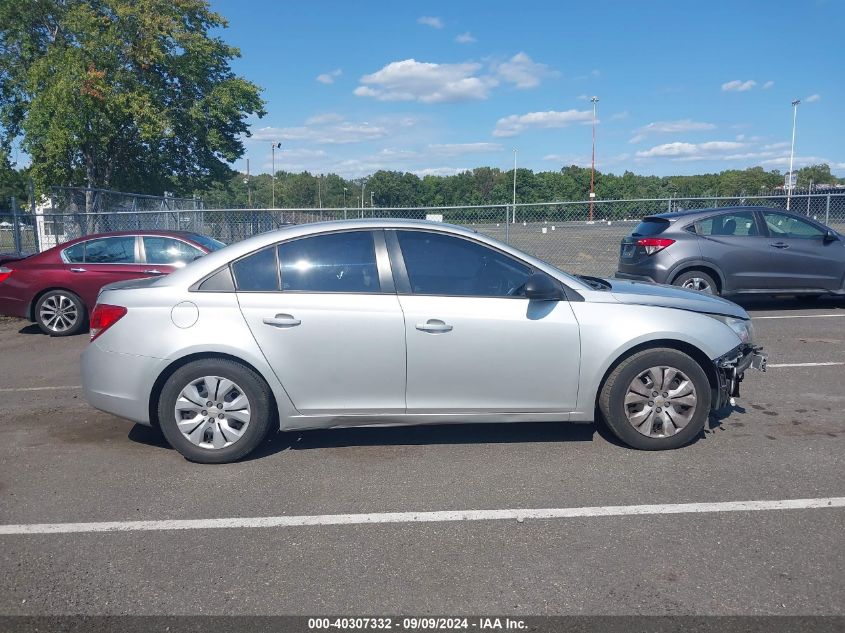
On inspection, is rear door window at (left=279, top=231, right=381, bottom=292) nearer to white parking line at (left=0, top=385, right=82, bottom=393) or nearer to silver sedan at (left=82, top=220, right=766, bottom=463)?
silver sedan at (left=82, top=220, right=766, bottom=463)

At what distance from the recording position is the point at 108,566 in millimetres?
3482

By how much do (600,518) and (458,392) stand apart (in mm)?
1295

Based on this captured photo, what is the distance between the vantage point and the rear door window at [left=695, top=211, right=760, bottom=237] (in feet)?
35.8

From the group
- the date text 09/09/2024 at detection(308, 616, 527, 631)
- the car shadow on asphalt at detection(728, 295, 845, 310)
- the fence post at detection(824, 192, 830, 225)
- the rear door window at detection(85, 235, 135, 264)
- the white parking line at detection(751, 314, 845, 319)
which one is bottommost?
the date text 09/09/2024 at detection(308, 616, 527, 631)

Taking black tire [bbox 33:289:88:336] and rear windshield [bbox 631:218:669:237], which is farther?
rear windshield [bbox 631:218:669:237]

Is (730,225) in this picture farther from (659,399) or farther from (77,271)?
(77,271)

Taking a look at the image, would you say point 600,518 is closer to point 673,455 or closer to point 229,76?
point 673,455

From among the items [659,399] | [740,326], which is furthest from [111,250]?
[740,326]

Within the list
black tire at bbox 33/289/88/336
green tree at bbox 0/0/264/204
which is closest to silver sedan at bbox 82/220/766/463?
black tire at bbox 33/289/88/336

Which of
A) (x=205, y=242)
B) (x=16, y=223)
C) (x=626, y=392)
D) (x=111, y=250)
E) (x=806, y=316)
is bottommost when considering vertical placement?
(x=806, y=316)

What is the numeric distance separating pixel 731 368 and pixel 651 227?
6659mm

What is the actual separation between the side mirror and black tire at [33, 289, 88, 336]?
7.85 metres

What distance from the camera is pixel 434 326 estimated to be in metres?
4.71

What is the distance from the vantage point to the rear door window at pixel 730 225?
35.8 feet
